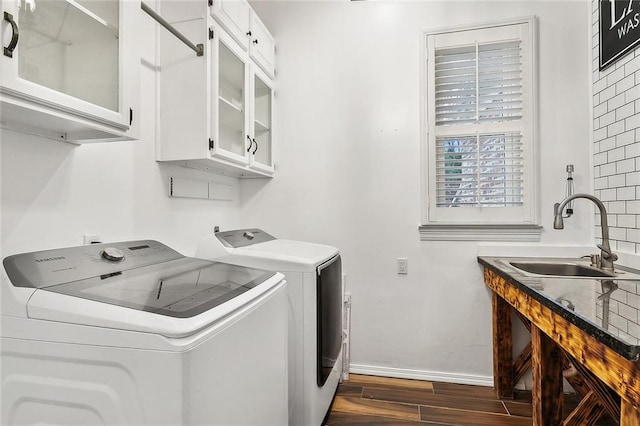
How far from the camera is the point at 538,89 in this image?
2273 millimetres

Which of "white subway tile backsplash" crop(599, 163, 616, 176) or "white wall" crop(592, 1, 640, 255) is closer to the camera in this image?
"white wall" crop(592, 1, 640, 255)

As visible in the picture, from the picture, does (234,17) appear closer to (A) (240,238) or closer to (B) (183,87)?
(B) (183,87)

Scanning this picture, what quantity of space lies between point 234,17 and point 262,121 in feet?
2.30

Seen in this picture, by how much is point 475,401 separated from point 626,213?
1400 millimetres

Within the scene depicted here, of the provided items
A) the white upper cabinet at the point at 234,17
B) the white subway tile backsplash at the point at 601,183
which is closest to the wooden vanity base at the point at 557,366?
the white subway tile backsplash at the point at 601,183

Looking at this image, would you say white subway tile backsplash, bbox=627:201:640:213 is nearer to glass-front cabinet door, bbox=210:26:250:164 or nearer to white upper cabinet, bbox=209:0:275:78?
glass-front cabinet door, bbox=210:26:250:164

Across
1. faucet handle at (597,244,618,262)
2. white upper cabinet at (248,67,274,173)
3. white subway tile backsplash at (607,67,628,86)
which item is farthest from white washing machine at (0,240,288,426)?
white subway tile backsplash at (607,67,628,86)

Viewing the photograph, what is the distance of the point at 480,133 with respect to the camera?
7.71ft

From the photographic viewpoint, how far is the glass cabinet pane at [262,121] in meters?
2.42

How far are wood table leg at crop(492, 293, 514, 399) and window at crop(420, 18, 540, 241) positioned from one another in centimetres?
48

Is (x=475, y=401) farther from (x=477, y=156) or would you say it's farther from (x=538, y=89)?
(x=538, y=89)

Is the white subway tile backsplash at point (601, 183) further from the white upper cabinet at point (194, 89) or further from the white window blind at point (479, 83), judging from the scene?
the white upper cabinet at point (194, 89)

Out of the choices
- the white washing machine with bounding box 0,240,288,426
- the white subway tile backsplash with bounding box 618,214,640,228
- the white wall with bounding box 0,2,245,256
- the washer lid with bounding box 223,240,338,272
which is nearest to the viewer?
the white washing machine with bounding box 0,240,288,426

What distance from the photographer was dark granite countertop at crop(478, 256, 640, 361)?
0.86m
